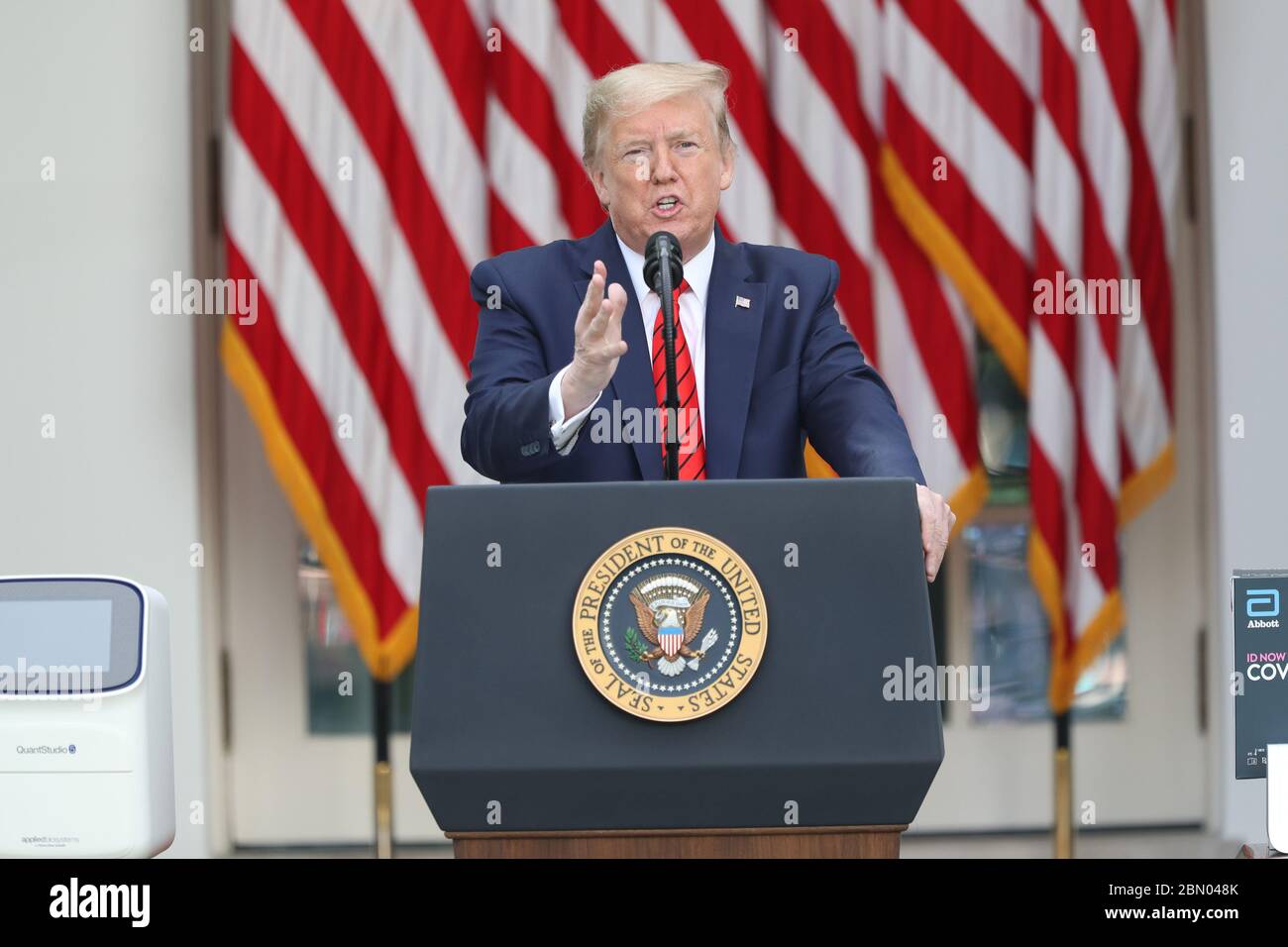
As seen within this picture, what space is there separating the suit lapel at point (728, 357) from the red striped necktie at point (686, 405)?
1cm

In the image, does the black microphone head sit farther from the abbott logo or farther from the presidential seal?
the abbott logo

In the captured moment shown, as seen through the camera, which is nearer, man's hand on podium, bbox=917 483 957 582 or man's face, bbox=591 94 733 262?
man's hand on podium, bbox=917 483 957 582

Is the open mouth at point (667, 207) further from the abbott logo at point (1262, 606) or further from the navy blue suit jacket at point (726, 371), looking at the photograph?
the abbott logo at point (1262, 606)

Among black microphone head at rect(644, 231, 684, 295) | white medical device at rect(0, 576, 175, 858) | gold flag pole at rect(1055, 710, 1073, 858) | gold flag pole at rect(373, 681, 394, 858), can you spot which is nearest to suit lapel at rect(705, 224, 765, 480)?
black microphone head at rect(644, 231, 684, 295)

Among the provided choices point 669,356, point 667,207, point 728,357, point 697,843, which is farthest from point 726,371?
point 697,843

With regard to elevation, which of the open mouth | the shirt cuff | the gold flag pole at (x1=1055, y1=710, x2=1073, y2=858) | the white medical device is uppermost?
the open mouth

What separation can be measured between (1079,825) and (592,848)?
315 centimetres

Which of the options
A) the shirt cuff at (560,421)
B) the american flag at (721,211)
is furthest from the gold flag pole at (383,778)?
the shirt cuff at (560,421)

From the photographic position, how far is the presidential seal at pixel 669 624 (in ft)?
4.50

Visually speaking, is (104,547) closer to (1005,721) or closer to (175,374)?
(175,374)

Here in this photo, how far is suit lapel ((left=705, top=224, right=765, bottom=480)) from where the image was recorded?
6.28ft

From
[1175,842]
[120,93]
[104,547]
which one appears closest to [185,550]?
Result: [104,547]

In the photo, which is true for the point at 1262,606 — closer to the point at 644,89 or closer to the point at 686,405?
the point at 686,405

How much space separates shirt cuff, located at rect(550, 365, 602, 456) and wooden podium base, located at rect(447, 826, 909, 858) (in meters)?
0.50
